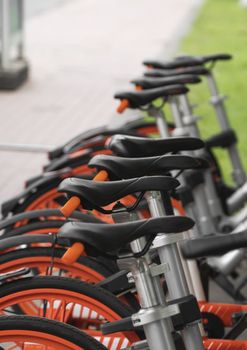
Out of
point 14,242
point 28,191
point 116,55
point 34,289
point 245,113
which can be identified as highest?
point 116,55

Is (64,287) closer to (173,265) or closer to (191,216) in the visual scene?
(173,265)

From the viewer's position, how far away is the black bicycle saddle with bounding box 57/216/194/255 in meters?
1.93

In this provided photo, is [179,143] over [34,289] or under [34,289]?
over

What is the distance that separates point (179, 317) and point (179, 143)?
66 cm

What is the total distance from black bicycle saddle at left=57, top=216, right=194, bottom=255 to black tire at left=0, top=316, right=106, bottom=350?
0.38 meters

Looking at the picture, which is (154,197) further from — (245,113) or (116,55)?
(116,55)

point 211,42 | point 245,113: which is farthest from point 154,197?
point 211,42

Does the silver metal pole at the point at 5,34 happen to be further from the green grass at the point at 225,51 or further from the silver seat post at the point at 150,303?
the silver seat post at the point at 150,303

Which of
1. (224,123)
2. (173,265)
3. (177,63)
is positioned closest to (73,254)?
(173,265)

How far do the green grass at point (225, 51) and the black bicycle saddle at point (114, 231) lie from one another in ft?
16.0

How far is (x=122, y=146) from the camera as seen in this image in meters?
2.69

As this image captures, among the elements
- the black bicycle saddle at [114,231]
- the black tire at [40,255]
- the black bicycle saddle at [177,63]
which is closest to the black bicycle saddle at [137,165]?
the black bicycle saddle at [114,231]

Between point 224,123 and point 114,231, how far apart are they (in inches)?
134

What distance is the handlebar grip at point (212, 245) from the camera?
3070 millimetres
